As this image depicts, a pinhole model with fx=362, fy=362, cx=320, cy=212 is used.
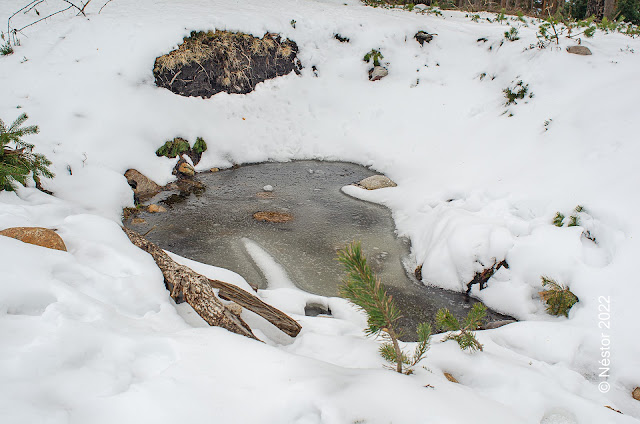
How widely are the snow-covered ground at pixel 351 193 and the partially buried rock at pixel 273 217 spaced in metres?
1.21

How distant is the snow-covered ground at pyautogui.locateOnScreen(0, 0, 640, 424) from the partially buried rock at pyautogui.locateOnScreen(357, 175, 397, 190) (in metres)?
0.30

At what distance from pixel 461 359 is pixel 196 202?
240 inches

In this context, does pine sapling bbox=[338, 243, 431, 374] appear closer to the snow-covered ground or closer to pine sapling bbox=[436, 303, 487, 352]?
the snow-covered ground

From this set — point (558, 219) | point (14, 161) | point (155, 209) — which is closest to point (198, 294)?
point (14, 161)


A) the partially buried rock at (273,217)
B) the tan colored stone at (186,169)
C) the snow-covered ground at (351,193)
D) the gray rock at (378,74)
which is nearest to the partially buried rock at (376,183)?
the snow-covered ground at (351,193)

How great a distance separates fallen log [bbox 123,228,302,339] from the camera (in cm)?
274

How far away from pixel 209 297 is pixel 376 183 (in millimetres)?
6075

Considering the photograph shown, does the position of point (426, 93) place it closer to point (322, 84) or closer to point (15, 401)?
point (322, 84)

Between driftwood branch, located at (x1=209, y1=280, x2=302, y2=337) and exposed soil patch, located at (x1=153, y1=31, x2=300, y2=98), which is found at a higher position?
exposed soil patch, located at (x1=153, y1=31, x2=300, y2=98)

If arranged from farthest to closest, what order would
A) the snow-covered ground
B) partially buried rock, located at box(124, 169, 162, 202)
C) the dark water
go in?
partially buried rock, located at box(124, 169, 162, 202)
the dark water
the snow-covered ground

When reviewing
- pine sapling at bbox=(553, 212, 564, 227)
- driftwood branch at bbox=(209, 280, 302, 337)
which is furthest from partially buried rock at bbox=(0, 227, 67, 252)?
pine sapling at bbox=(553, 212, 564, 227)

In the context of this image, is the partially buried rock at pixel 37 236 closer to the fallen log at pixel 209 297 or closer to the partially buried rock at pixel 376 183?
the fallen log at pixel 209 297

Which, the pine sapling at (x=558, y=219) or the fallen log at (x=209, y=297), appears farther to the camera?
the pine sapling at (x=558, y=219)

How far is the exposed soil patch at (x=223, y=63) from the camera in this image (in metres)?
9.88
